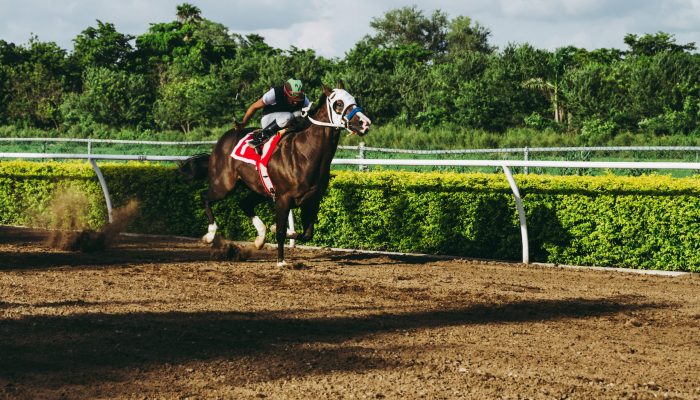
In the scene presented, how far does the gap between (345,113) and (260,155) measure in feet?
4.80

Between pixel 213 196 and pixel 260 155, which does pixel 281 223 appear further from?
pixel 213 196

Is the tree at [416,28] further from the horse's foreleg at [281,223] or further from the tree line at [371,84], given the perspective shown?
the horse's foreleg at [281,223]

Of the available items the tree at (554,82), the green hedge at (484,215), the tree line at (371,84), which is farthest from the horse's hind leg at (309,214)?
the tree at (554,82)

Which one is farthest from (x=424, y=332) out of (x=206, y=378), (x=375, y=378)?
(x=206, y=378)

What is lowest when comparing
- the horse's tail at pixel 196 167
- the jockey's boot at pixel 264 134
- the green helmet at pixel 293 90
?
the horse's tail at pixel 196 167

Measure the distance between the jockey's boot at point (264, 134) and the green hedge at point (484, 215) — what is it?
1.58 metres

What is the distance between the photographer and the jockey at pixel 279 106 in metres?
10.6

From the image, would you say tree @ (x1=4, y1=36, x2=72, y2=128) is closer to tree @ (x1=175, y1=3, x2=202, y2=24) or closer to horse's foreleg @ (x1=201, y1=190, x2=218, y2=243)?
tree @ (x1=175, y1=3, x2=202, y2=24)

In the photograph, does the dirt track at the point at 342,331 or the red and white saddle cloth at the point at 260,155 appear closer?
the dirt track at the point at 342,331

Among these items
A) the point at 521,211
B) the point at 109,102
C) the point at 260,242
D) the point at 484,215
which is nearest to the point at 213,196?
the point at 260,242

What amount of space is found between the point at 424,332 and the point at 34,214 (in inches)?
385

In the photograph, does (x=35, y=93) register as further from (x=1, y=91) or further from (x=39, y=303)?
(x=39, y=303)

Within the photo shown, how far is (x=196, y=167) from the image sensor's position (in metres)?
12.1

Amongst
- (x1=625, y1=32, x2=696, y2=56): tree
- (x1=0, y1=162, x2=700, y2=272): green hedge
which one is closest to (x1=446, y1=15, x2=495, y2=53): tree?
(x1=625, y1=32, x2=696, y2=56): tree
